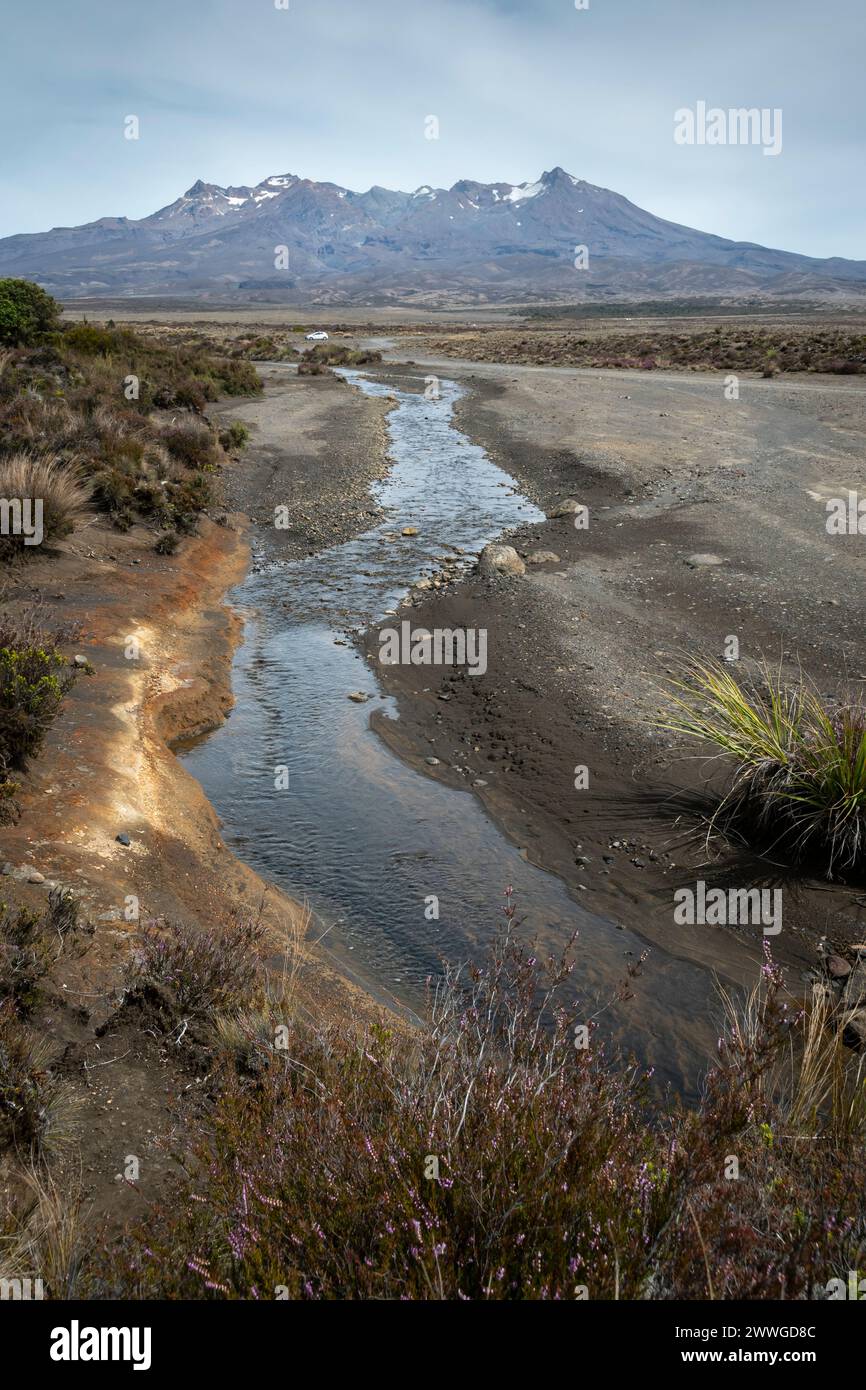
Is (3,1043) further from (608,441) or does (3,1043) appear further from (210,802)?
(608,441)

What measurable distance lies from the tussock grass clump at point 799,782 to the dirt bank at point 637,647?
0.28m

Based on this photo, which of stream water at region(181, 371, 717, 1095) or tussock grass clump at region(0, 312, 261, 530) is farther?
tussock grass clump at region(0, 312, 261, 530)

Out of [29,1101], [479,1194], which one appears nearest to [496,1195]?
[479,1194]

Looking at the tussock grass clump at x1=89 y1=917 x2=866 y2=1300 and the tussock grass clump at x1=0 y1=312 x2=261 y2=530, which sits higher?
the tussock grass clump at x1=0 y1=312 x2=261 y2=530

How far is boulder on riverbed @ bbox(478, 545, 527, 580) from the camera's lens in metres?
12.8

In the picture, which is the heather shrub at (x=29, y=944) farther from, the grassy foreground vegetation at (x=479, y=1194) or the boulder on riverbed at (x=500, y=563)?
the boulder on riverbed at (x=500, y=563)

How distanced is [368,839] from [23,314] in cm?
2439

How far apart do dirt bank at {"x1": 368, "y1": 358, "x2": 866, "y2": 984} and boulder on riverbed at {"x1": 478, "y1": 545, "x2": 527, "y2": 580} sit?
0.86 ft

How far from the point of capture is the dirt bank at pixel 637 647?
6254mm

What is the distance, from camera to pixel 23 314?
974 inches

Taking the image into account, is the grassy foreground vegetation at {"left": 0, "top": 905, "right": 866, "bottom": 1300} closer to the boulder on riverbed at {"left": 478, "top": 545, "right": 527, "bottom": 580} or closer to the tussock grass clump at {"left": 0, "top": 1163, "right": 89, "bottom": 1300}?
the tussock grass clump at {"left": 0, "top": 1163, "right": 89, "bottom": 1300}

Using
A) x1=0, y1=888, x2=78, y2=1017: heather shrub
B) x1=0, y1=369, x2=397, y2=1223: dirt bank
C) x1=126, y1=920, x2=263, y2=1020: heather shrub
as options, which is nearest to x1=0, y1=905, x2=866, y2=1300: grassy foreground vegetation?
x1=0, y1=369, x2=397, y2=1223: dirt bank
